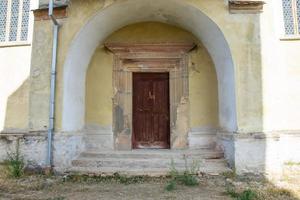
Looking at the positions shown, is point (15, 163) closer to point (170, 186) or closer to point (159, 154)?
point (159, 154)

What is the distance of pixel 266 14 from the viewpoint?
675 cm

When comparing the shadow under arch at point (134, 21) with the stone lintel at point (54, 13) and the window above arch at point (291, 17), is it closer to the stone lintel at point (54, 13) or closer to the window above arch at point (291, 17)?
the stone lintel at point (54, 13)

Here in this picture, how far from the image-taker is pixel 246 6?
6.70 m

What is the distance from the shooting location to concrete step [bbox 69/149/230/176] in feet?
21.9

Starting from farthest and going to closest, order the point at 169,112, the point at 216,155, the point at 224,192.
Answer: the point at 169,112 < the point at 216,155 < the point at 224,192

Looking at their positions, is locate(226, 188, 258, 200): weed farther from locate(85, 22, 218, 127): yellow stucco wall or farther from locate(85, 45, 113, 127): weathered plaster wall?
locate(85, 45, 113, 127): weathered plaster wall

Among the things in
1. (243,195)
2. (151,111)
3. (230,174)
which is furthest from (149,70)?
(243,195)

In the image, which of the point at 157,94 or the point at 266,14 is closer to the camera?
the point at 266,14

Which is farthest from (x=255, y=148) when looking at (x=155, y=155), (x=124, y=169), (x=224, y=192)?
(x=124, y=169)

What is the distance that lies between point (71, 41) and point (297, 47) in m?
5.74

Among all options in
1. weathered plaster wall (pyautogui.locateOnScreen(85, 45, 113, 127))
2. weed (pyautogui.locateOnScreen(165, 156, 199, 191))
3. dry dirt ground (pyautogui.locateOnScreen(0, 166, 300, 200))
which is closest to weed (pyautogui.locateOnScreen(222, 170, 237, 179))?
dry dirt ground (pyautogui.locateOnScreen(0, 166, 300, 200))

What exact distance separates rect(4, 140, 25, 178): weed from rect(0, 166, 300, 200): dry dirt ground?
0.50ft

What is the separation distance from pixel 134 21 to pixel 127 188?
4.55m

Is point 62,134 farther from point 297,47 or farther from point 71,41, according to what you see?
point 297,47
